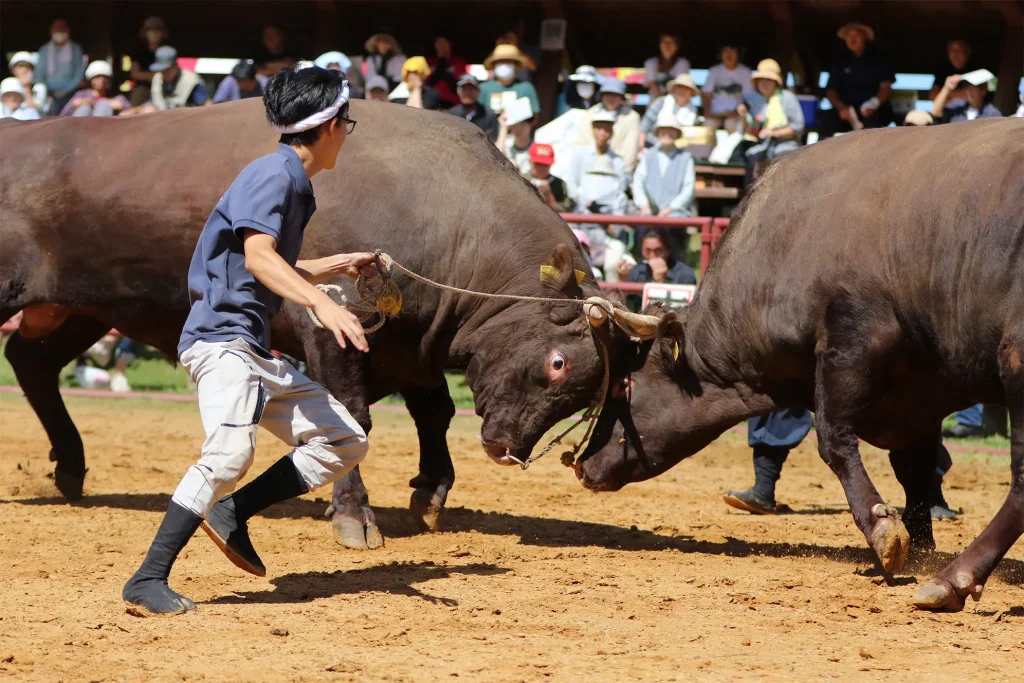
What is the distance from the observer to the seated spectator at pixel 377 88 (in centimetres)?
1438

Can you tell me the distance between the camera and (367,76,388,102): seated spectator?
14375 millimetres

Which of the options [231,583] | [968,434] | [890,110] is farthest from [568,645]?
[890,110]

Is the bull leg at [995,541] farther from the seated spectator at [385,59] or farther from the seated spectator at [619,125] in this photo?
the seated spectator at [385,59]

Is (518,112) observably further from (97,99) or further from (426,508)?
(426,508)

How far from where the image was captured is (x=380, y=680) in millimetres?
3734

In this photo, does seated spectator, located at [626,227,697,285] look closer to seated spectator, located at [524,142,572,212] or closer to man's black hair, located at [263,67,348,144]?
seated spectator, located at [524,142,572,212]

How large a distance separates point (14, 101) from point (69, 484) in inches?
377

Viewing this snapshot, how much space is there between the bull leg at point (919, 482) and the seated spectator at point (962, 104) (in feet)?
23.2

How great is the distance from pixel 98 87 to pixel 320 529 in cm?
1079

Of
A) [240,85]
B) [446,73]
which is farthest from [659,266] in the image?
[240,85]

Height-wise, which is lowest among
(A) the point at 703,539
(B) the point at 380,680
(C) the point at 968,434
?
(C) the point at 968,434

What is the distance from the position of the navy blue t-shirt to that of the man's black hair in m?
0.11

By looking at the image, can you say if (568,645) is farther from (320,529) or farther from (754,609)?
(320,529)

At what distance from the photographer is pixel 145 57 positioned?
16562mm
